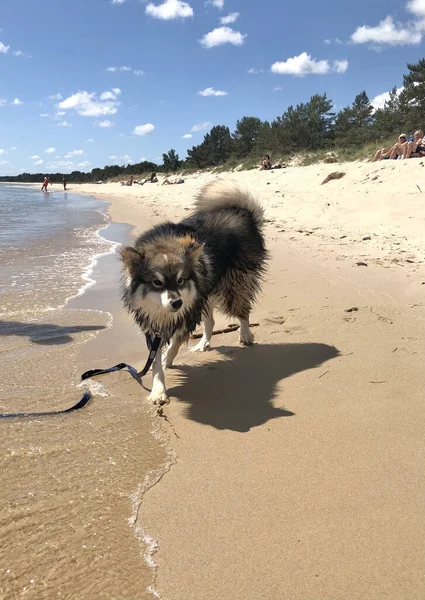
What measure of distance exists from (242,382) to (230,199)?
7.67 ft

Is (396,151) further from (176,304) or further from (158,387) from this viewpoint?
(158,387)

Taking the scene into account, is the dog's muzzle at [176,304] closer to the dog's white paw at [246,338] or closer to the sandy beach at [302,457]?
the sandy beach at [302,457]

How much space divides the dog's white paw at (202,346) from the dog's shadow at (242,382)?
11 centimetres

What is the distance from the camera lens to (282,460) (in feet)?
8.57

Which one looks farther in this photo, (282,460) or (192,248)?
(192,248)

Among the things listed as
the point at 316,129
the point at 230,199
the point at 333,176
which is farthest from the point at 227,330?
the point at 316,129

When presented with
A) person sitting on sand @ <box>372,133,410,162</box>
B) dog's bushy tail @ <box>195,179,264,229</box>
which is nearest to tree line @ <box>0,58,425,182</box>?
person sitting on sand @ <box>372,133,410,162</box>

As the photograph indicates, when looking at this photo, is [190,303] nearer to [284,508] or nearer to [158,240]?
[158,240]

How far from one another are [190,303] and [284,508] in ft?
6.42

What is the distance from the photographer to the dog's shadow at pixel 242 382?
323cm

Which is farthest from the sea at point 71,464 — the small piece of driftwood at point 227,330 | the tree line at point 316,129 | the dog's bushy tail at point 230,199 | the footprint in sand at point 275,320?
the tree line at point 316,129

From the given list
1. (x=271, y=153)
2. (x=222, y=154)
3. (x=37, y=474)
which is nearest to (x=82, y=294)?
(x=37, y=474)

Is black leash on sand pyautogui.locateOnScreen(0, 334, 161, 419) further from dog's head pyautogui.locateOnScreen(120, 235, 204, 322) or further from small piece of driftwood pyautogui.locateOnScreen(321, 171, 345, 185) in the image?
small piece of driftwood pyautogui.locateOnScreen(321, 171, 345, 185)

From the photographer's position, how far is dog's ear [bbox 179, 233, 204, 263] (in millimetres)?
3701
